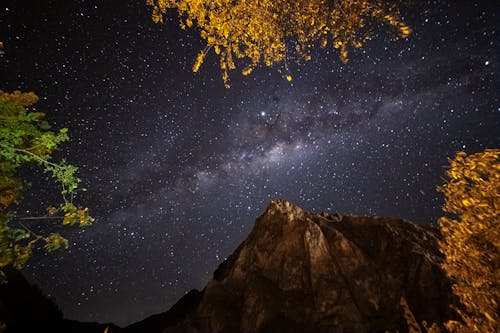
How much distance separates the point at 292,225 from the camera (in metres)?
46.0

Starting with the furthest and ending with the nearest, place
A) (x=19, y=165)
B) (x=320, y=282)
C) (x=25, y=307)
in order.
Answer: (x=25, y=307)
(x=320, y=282)
(x=19, y=165)

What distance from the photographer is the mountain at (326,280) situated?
37.3m

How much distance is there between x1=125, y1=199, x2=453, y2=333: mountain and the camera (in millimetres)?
37344

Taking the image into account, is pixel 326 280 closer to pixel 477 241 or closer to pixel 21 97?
pixel 477 241

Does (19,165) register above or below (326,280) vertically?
below

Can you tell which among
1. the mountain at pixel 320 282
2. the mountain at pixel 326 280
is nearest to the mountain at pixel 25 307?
the mountain at pixel 320 282

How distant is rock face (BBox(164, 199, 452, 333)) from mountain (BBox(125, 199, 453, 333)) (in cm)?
14

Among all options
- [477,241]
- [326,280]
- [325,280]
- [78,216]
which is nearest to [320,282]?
[325,280]

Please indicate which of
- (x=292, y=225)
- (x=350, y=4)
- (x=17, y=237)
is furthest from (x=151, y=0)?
(x=292, y=225)

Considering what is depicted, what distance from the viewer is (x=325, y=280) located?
134 ft

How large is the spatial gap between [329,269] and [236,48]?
41.9m

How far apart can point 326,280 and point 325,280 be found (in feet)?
0.53

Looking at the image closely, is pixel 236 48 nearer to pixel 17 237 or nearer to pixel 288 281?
pixel 17 237

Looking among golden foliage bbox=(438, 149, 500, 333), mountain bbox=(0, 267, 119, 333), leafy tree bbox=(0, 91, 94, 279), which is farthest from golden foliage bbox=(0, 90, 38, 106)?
mountain bbox=(0, 267, 119, 333)
